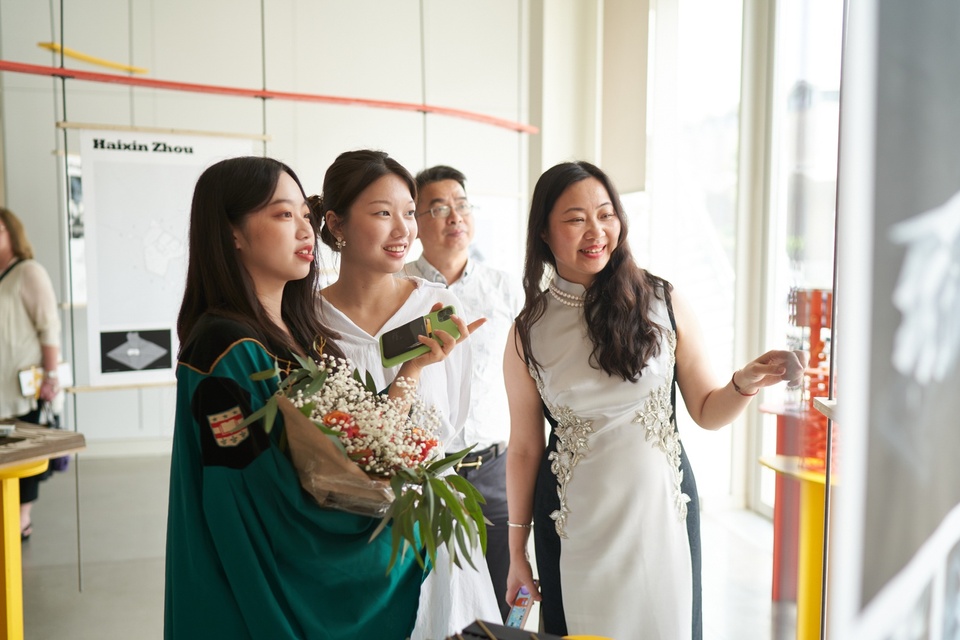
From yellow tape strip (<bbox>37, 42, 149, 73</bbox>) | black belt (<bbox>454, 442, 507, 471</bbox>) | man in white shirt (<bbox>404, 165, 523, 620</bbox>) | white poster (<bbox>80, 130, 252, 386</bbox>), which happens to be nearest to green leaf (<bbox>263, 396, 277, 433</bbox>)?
black belt (<bbox>454, 442, 507, 471</bbox>)

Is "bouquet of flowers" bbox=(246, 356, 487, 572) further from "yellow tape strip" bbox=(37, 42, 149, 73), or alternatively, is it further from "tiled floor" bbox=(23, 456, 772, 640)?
"yellow tape strip" bbox=(37, 42, 149, 73)

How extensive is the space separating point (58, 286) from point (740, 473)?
5.23 meters

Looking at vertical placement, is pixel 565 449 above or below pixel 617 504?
above

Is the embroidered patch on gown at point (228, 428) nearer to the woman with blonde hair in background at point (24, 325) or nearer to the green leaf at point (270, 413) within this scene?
the green leaf at point (270, 413)

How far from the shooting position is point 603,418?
1.83 meters

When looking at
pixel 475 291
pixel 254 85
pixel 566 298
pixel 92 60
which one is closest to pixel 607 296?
pixel 566 298

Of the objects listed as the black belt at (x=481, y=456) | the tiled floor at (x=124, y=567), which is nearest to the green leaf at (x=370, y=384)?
the black belt at (x=481, y=456)

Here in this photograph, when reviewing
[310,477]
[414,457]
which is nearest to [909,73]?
[414,457]

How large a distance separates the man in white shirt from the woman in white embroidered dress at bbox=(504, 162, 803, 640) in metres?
0.66

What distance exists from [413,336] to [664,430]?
25.0 inches

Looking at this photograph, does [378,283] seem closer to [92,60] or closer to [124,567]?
[124,567]

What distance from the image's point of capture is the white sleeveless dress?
1.79 m

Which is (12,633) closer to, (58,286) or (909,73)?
(909,73)

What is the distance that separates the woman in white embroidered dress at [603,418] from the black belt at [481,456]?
0.51 meters
